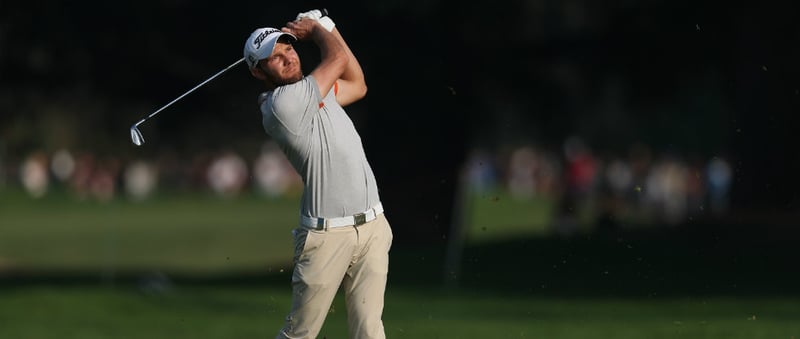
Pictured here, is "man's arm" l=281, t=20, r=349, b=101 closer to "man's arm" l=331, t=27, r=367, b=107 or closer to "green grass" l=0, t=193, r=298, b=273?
"man's arm" l=331, t=27, r=367, b=107

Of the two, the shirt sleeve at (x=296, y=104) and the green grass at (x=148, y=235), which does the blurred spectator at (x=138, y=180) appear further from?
the shirt sleeve at (x=296, y=104)

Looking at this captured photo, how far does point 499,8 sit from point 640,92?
4.78 m

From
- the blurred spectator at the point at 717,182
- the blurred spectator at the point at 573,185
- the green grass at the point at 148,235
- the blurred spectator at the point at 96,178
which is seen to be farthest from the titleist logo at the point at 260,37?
the blurred spectator at the point at 96,178

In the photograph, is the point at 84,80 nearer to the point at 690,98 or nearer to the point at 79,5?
the point at 79,5

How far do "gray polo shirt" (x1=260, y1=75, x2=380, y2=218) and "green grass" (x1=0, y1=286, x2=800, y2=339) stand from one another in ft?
18.1

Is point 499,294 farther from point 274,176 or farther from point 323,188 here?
point 274,176

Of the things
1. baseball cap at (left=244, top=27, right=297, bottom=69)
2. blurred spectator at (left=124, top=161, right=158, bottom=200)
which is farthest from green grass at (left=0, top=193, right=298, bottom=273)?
baseball cap at (left=244, top=27, right=297, bottom=69)

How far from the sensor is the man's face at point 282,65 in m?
7.92

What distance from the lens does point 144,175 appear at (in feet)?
205

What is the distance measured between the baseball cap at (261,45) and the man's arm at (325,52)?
0.38ft

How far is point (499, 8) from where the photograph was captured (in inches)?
754

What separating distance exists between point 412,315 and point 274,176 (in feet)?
163

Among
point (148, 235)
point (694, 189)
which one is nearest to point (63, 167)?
point (148, 235)

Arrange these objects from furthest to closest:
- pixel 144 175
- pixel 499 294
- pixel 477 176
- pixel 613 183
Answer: pixel 144 175 < pixel 477 176 < pixel 613 183 < pixel 499 294
